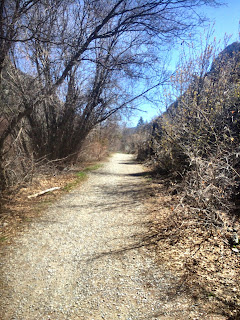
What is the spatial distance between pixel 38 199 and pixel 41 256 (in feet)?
10.1

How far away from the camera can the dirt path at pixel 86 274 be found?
239 centimetres

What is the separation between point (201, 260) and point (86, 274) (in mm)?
1740

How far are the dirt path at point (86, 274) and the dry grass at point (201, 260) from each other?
0.23 meters

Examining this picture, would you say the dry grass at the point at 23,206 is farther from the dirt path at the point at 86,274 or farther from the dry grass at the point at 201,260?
the dry grass at the point at 201,260

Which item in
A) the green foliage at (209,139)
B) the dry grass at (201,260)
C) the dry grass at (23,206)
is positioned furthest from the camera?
the dry grass at (23,206)

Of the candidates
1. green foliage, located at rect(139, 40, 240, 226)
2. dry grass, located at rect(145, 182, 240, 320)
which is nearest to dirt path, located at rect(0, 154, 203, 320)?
dry grass, located at rect(145, 182, 240, 320)

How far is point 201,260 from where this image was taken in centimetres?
317

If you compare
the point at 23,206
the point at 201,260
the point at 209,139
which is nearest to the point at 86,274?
the point at 201,260

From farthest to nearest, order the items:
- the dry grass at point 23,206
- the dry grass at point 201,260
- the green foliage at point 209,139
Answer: the dry grass at point 23,206
the green foliage at point 209,139
the dry grass at point 201,260

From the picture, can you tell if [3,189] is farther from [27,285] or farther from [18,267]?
[27,285]

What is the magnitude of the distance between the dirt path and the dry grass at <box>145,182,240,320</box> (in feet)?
0.74

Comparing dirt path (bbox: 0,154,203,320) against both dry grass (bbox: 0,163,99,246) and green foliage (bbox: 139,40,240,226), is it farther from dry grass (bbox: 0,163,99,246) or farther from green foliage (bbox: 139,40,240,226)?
green foliage (bbox: 139,40,240,226)

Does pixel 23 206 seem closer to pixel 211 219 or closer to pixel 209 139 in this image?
pixel 211 219

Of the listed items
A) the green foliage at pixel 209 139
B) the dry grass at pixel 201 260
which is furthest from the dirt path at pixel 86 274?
the green foliage at pixel 209 139
